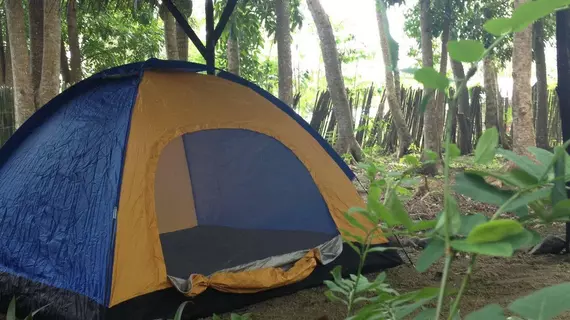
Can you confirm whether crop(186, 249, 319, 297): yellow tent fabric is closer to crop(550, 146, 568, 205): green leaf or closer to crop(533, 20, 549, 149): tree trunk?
crop(550, 146, 568, 205): green leaf

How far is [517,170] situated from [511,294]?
241cm

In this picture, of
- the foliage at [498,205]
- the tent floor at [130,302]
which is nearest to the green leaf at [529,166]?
the foliage at [498,205]

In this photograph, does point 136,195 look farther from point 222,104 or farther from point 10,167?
point 10,167

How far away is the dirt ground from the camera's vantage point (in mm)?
Result: 2623

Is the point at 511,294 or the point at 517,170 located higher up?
the point at 517,170

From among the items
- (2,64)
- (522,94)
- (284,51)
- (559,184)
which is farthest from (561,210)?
(2,64)

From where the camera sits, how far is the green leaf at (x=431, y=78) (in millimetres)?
433

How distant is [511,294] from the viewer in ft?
8.64

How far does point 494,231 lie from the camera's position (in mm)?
410

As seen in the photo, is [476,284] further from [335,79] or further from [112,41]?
[112,41]

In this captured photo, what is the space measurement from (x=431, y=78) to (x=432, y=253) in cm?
15

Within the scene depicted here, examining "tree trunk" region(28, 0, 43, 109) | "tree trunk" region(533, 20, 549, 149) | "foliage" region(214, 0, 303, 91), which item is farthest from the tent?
"tree trunk" region(533, 20, 549, 149)

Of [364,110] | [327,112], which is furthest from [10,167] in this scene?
[364,110]

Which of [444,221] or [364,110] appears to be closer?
[444,221]
